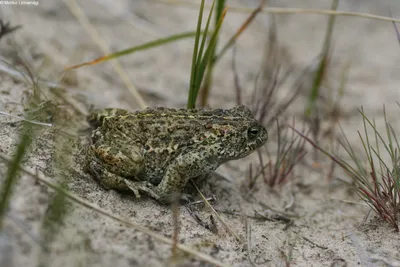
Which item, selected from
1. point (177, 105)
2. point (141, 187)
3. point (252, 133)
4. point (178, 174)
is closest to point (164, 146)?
point (178, 174)

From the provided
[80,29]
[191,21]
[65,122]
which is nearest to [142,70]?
[80,29]

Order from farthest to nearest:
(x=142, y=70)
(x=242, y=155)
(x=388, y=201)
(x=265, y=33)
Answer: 1. (x=265, y=33)
2. (x=142, y=70)
3. (x=242, y=155)
4. (x=388, y=201)

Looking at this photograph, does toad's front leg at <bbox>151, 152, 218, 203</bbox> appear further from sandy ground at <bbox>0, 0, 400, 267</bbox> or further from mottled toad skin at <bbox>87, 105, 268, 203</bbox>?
sandy ground at <bbox>0, 0, 400, 267</bbox>

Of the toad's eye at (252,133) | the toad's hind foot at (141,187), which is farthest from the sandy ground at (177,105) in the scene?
the toad's eye at (252,133)

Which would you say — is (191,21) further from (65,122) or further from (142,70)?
(65,122)

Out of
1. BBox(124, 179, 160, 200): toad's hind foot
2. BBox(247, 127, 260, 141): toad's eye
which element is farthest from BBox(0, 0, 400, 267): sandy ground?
BBox(247, 127, 260, 141): toad's eye

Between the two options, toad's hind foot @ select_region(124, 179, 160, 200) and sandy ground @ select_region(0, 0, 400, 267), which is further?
toad's hind foot @ select_region(124, 179, 160, 200)
